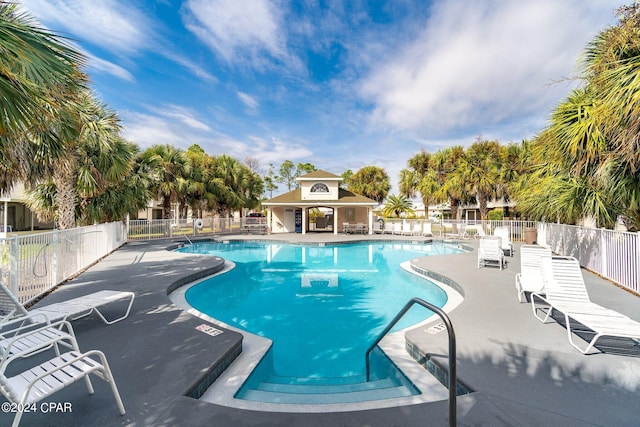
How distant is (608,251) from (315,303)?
8.10m

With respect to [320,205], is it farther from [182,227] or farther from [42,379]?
[42,379]

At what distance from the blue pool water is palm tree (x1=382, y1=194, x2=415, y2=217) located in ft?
61.8

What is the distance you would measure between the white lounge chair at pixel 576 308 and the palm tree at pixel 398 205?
85.9 feet

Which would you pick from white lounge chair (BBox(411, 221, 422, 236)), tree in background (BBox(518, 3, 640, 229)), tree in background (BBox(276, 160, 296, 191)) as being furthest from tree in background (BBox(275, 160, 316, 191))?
tree in background (BBox(518, 3, 640, 229))

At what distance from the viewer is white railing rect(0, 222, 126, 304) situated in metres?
5.03

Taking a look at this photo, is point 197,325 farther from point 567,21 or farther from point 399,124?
point 399,124

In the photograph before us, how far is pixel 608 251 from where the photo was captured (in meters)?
7.30

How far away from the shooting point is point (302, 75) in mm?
22906

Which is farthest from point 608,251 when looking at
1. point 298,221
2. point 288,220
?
point 298,221

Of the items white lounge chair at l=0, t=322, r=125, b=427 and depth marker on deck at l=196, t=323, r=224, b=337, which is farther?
depth marker on deck at l=196, t=323, r=224, b=337

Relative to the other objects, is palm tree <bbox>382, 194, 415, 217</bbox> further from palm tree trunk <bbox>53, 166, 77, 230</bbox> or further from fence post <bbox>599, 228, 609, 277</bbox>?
palm tree trunk <bbox>53, 166, 77, 230</bbox>

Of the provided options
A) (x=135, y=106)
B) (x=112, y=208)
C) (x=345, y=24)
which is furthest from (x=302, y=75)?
(x=112, y=208)

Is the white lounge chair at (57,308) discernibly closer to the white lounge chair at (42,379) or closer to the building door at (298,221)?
the white lounge chair at (42,379)

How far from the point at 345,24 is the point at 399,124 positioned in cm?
1200
